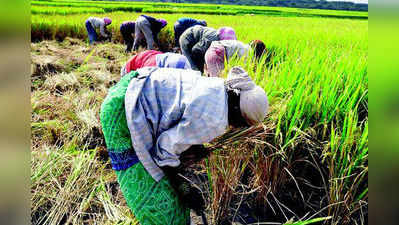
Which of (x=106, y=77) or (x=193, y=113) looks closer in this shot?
(x=193, y=113)

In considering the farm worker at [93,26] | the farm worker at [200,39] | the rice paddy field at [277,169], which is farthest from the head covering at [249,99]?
the farm worker at [93,26]

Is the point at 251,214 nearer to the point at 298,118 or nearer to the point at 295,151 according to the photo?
the point at 295,151

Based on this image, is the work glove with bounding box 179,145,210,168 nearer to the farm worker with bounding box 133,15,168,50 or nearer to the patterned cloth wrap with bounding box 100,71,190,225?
the patterned cloth wrap with bounding box 100,71,190,225

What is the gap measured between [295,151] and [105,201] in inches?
44.5

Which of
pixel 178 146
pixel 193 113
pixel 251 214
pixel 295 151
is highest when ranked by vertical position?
pixel 193 113

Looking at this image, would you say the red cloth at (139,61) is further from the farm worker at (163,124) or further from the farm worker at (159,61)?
the farm worker at (163,124)

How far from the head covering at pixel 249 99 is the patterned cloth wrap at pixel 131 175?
49 centimetres

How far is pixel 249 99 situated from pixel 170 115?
1.15 ft

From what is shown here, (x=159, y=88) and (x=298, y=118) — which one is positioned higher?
(x=159, y=88)

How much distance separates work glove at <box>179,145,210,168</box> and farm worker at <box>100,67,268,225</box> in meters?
0.09

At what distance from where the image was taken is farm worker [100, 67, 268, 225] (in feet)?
3.48

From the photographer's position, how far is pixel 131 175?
1104 millimetres
